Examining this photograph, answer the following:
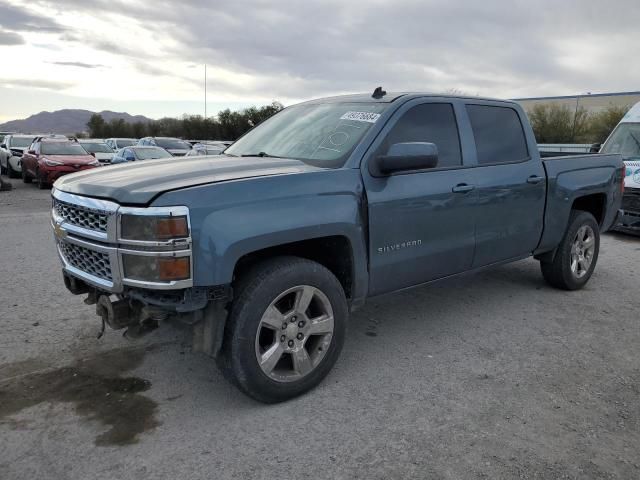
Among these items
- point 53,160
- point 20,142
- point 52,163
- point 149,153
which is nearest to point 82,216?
point 149,153

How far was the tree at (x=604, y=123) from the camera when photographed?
27469 millimetres

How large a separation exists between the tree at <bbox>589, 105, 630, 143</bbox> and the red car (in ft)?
79.1

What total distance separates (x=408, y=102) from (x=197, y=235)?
206 cm

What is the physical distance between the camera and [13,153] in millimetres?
20641

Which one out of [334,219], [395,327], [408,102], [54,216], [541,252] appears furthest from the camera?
[541,252]

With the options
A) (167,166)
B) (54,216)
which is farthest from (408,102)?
(54,216)

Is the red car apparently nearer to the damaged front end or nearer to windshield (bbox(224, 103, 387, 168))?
windshield (bbox(224, 103, 387, 168))

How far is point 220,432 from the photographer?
2.99m

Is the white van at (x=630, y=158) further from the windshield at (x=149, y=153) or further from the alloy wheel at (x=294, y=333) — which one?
the windshield at (x=149, y=153)

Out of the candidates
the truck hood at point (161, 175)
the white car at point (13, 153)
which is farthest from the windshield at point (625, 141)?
the white car at point (13, 153)

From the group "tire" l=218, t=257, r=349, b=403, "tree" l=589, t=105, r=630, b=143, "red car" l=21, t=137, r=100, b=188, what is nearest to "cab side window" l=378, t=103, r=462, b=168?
"tire" l=218, t=257, r=349, b=403

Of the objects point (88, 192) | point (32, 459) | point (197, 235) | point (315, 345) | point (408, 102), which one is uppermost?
point (408, 102)

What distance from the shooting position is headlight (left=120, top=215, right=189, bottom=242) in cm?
275

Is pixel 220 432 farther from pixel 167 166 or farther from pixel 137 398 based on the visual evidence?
pixel 167 166
